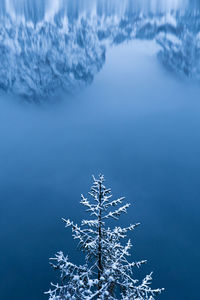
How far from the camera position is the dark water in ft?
59.5

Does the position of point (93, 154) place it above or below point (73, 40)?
below

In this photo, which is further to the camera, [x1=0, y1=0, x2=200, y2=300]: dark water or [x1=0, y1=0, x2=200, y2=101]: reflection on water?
[x1=0, y1=0, x2=200, y2=101]: reflection on water

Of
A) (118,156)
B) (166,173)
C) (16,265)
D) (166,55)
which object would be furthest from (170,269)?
(166,55)

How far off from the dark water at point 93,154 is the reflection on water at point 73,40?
25.9 inches

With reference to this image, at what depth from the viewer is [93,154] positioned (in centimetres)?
3309

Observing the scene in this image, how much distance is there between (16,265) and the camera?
56.8 feet

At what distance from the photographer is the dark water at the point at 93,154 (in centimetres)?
1814

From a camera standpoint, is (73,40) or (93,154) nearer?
(93,154)

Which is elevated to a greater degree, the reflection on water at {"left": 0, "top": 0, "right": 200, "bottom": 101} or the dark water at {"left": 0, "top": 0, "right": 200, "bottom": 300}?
the reflection on water at {"left": 0, "top": 0, "right": 200, "bottom": 101}

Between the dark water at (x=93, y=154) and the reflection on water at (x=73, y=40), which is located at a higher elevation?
the reflection on water at (x=73, y=40)

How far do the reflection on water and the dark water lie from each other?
2.16 feet

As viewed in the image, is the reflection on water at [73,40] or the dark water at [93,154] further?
the reflection on water at [73,40]

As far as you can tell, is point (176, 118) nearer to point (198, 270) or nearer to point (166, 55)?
point (198, 270)

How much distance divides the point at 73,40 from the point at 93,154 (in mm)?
82073
